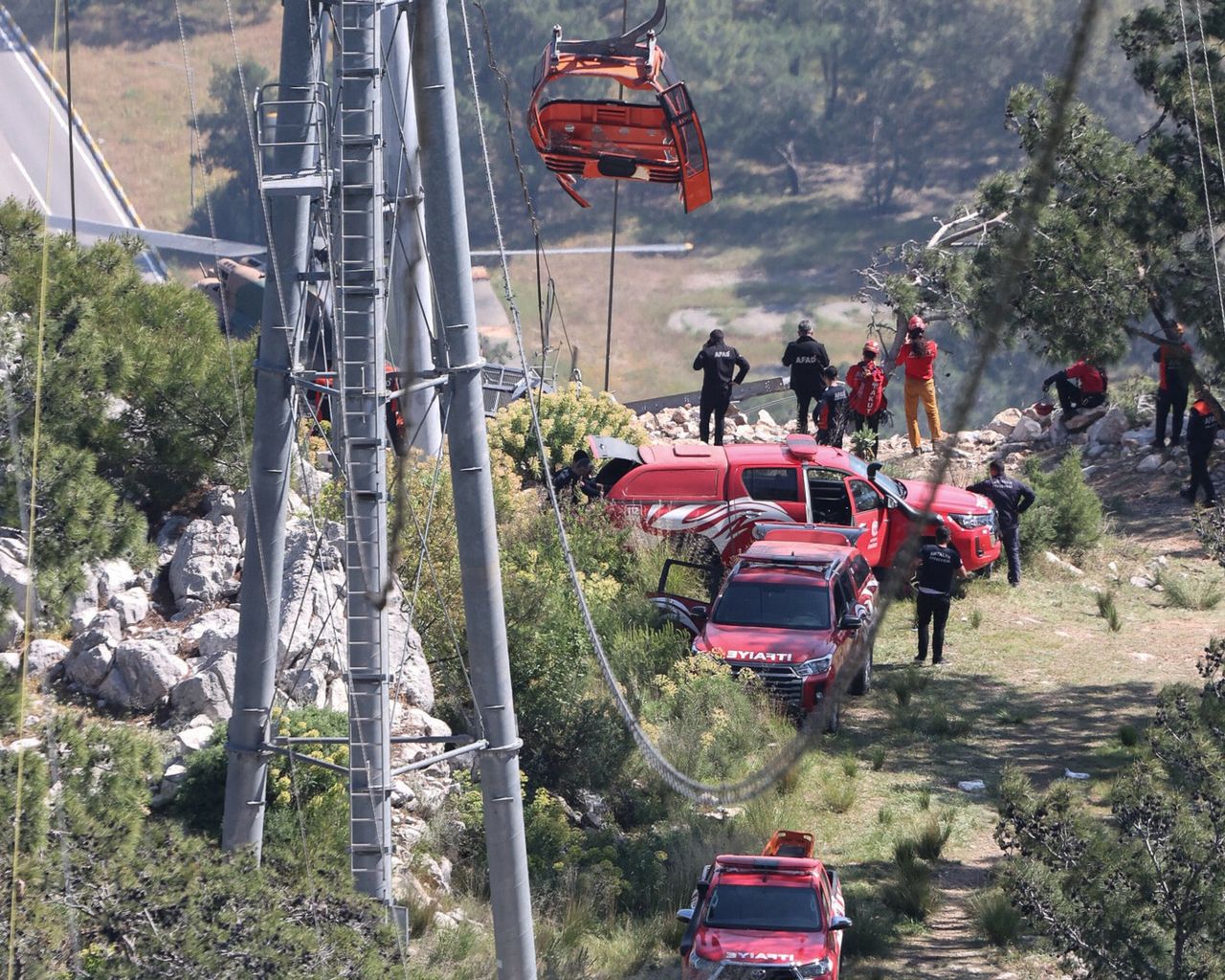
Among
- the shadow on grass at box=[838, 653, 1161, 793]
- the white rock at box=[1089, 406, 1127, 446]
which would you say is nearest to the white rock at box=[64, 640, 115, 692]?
the shadow on grass at box=[838, 653, 1161, 793]

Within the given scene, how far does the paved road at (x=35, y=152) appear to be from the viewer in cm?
5559

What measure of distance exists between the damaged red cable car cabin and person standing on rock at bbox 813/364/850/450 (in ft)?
17.2

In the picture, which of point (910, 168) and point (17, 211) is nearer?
point (17, 211)

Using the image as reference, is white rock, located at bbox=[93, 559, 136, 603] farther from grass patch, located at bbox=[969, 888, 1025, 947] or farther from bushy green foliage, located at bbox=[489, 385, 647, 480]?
grass patch, located at bbox=[969, 888, 1025, 947]

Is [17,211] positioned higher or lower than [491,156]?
lower

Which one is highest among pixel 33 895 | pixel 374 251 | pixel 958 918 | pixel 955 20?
pixel 955 20

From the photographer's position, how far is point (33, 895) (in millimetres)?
8828

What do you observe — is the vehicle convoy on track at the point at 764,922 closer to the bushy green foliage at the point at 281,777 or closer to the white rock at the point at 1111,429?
the bushy green foliage at the point at 281,777

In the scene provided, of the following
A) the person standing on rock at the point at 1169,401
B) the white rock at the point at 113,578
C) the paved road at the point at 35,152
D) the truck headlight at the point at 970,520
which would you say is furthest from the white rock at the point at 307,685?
the paved road at the point at 35,152

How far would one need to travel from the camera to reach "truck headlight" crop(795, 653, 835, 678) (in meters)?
15.9

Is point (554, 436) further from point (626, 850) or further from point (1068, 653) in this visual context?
point (626, 850)

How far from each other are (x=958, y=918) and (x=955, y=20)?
258ft

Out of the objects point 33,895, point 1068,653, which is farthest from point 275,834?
point 1068,653

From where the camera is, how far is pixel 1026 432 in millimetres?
27688
